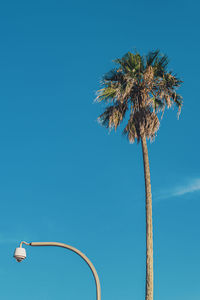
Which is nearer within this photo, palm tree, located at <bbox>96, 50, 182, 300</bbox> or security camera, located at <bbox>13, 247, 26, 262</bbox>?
security camera, located at <bbox>13, 247, 26, 262</bbox>

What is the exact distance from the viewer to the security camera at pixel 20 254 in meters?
10.3

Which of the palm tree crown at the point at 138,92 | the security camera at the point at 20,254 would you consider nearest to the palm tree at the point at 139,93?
the palm tree crown at the point at 138,92

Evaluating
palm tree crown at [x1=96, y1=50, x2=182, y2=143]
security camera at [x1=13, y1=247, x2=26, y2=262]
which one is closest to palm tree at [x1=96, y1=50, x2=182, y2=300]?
palm tree crown at [x1=96, y1=50, x2=182, y2=143]

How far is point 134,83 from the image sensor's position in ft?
71.4

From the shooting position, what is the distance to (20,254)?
10.3 m

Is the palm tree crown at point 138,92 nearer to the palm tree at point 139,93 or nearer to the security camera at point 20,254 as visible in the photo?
the palm tree at point 139,93

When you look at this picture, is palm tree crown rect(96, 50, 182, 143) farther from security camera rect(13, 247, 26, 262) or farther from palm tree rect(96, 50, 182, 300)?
security camera rect(13, 247, 26, 262)

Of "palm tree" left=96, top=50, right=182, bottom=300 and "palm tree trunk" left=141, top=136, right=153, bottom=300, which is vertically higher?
"palm tree" left=96, top=50, right=182, bottom=300

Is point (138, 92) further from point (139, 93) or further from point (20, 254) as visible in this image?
point (20, 254)

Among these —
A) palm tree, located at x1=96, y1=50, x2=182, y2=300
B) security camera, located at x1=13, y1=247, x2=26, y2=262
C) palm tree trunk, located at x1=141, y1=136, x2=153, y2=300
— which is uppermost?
palm tree, located at x1=96, y1=50, x2=182, y2=300

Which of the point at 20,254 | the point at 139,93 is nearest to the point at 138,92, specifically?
the point at 139,93

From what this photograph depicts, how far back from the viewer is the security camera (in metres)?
10.3

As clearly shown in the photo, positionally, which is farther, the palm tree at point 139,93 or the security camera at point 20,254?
the palm tree at point 139,93

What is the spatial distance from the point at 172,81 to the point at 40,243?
1385cm
